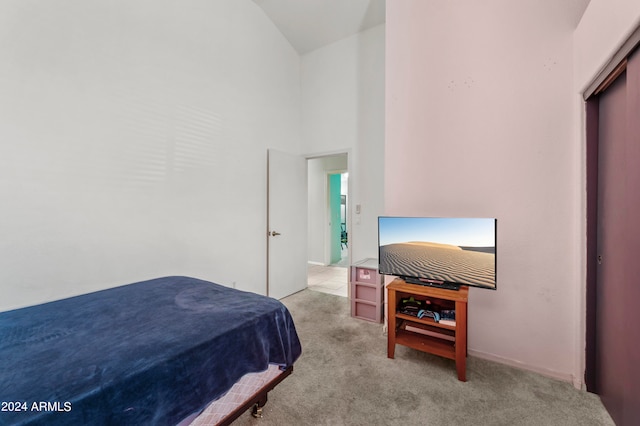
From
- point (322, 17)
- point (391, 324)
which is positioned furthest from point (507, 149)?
point (322, 17)

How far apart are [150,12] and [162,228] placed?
78.2 inches

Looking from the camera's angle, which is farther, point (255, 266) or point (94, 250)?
point (255, 266)

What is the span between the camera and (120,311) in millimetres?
1531

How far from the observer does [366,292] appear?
306 centimetres

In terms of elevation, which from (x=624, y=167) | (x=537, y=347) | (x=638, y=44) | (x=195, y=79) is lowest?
(x=537, y=347)

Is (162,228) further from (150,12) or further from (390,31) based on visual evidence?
(390,31)

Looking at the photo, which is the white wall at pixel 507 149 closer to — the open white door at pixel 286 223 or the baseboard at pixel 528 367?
the baseboard at pixel 528 367

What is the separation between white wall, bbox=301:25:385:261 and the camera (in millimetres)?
3527

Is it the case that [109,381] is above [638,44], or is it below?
below

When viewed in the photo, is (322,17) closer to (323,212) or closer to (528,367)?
(323,212)

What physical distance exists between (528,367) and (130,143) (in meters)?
3.72

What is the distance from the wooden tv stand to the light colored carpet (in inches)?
6.1

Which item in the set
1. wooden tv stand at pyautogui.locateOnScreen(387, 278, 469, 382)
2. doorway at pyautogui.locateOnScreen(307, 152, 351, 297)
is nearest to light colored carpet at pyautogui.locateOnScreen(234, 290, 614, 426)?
wooden tv stand at pyautogui.locateOnScreen(387, 278, 469, 382)

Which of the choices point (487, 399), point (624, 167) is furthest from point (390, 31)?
point (487, 399)
